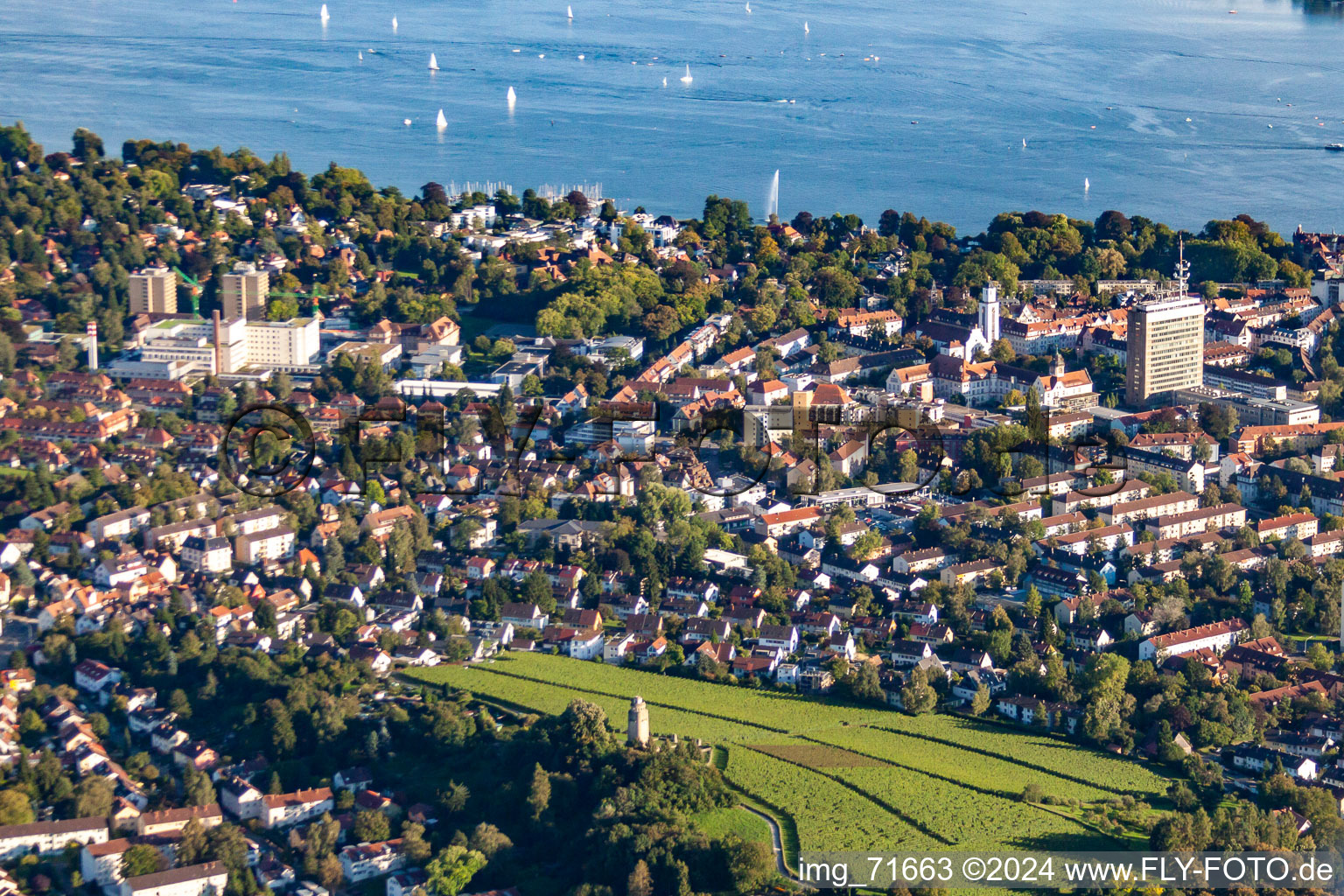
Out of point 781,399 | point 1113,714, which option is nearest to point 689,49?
point 781,399

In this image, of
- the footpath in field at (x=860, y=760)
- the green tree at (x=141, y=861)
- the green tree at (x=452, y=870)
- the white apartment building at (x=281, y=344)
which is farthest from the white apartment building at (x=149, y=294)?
the green tree at (x=452, y=870)

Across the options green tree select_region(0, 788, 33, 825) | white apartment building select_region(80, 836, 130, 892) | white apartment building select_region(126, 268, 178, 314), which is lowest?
white apartment building select_region(80, 836, 130, 892)

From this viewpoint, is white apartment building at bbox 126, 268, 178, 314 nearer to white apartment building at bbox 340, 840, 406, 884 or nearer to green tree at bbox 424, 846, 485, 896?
white apartment building at bbox 340, 840, 406, 884

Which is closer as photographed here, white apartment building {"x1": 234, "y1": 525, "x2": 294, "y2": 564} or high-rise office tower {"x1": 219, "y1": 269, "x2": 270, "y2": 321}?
white apartment building {"x1": 234, "y1": 525, "x2": 294, "y2": 564}

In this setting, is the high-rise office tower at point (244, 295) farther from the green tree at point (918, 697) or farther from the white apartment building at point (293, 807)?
the green tree at point (918, 697)

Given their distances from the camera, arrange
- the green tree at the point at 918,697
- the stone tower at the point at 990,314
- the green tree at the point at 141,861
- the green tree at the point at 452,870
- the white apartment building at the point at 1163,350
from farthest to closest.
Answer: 1. the stone tower at the point at 990,314
2. the white apartment building at the point at 1163,350
3. the green tree at the point at 918,697
4. the green tree at the point at 141,861
5. the green tree at the point at 452,870

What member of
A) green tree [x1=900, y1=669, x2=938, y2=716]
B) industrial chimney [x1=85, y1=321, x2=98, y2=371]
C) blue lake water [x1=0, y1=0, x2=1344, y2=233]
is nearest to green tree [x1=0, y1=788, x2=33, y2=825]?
green tree [x1=900, y1=669, x2=938, y2=716]
